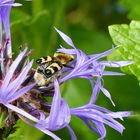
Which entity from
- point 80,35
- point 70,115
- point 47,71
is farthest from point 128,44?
point 80,35

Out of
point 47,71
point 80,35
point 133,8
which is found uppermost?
point 47,71

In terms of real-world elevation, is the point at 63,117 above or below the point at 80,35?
above

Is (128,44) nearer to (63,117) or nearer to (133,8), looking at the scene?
(133,8)

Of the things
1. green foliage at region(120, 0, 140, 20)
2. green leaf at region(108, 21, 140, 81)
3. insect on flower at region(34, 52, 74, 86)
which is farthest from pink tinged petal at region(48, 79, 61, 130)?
green foliage at region(120, 0, 140, 20)

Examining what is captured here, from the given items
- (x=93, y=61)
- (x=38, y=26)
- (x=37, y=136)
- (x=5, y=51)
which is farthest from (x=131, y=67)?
(x=38, y=26)

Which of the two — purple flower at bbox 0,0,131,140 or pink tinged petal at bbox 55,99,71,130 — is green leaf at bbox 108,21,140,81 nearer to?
purple flower at bbox 0,0,131,140

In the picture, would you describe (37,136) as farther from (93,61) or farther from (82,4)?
(82,4)
